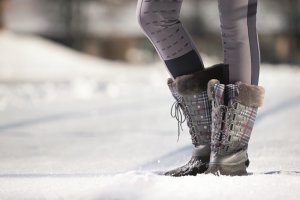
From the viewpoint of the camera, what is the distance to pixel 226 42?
1.69 meters

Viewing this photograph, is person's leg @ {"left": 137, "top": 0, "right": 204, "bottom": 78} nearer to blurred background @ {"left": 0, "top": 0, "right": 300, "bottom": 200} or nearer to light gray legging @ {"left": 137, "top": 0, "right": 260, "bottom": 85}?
light gray legging @ {"left": 137, "top": 0, "right": 260, "bottom": 85}

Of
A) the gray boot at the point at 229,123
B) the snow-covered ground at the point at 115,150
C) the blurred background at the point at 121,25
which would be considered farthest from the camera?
the blurred background at the point at 121,25

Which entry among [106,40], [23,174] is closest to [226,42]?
[23,174]

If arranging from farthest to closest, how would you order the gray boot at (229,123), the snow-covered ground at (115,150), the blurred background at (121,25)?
the blurred background at (121,25) < the gray boot at (229,123) < the snow-covered ground at (115,150)

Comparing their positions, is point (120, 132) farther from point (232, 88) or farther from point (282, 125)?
point (232, 88)

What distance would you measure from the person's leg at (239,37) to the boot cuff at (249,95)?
0.04 metres

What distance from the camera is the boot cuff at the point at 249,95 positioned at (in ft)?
5.39

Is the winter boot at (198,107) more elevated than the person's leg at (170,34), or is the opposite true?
the person's leg at (170,34)

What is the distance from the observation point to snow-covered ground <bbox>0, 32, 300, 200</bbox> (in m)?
1.39

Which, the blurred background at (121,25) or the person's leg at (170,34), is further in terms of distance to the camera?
the blurred background at (121,25)

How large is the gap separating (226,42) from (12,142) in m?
1.58

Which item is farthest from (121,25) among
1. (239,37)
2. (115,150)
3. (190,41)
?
(239,37)

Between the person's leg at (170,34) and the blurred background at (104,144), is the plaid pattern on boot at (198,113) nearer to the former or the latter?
the person's leg at (170,34)

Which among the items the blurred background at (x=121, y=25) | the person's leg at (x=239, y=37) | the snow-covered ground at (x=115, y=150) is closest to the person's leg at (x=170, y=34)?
the person's leg at (x=239, y=37)
